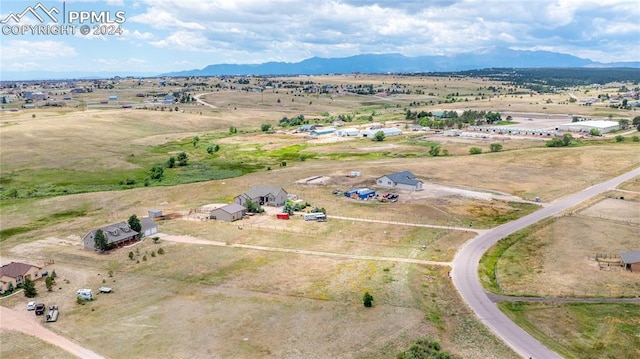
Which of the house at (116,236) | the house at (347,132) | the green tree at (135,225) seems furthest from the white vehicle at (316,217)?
the house at (347,132)

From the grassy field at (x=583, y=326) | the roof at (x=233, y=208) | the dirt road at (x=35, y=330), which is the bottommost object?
the dirt road at (x=35, y=330)

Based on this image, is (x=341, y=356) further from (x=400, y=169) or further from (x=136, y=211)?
(x=400, y=169)

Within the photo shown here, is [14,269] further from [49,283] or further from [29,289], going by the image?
[29,289]

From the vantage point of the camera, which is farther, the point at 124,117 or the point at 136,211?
the point at 124,117

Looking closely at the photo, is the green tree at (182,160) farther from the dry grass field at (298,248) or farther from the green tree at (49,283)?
the green tree at (49,283)

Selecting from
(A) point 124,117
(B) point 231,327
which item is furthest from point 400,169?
(A) point 124,117

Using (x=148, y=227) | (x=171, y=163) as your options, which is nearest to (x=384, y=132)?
(x=171, y=163)

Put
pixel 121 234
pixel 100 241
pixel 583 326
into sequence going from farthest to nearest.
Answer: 1. pixel 121 234
2. pixel 100 241
3. pixel 583 326
